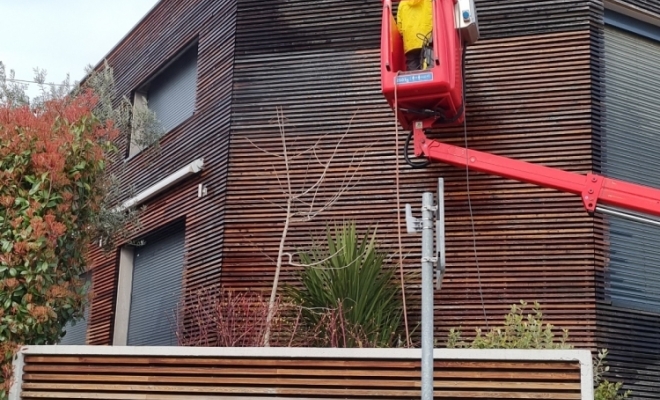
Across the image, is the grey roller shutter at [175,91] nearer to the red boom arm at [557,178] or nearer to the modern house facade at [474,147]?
the modern house facade at [474,147]

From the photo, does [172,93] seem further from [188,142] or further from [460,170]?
[460,170]

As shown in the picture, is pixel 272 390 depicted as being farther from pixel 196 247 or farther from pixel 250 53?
pixel 250 53

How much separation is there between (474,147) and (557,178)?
1.77m

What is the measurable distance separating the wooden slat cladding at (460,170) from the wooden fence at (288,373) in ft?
10.4

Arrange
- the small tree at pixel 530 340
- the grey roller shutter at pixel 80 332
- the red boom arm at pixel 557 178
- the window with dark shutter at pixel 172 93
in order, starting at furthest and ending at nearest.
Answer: the grey roller shutter at pixel 80 332 < the window with dark shutter at pixel 172 93 < the red boom arm at pixel 557 178 < the small tree at pixel 530 340

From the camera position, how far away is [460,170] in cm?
1079

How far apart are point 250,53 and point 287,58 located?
570mm

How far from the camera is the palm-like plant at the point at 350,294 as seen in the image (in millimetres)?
9312

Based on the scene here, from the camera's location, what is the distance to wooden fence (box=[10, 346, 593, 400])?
6.98 meters

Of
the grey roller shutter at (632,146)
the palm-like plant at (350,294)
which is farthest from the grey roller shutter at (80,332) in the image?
the grey roller shutter at (632,146)

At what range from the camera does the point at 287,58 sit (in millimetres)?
12000

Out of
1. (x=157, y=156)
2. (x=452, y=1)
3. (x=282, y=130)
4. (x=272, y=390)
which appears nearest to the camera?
(x=272, y=390)

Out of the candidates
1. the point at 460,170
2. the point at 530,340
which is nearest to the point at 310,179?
the point at 460,170

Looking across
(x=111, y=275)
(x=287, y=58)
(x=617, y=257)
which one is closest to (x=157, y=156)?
(x=111, y=275)
